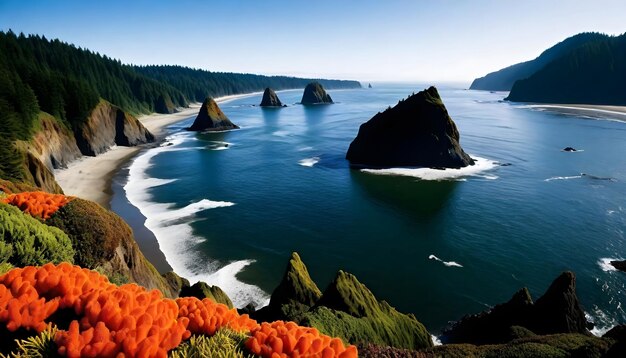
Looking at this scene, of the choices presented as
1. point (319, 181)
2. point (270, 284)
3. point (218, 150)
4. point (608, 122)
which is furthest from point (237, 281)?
point (608, 122)

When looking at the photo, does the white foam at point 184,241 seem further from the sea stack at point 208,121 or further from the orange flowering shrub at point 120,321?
the sea stack at point 208,121

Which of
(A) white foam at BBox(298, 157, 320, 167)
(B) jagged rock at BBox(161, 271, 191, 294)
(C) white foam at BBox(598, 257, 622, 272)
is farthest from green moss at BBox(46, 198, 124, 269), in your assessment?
(A) white foam at BBox(298, 157, 320, 167)

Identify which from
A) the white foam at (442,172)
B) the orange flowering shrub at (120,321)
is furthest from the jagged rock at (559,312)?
the white foam at (442,172)

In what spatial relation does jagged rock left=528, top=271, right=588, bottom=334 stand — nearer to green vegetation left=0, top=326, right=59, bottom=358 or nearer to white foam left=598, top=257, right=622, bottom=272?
white foam left=598, top=257, right=622, bottom=272

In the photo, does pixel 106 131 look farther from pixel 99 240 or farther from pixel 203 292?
pixel 203 292

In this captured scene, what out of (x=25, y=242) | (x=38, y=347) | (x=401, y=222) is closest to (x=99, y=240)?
(x=25, y=242)
